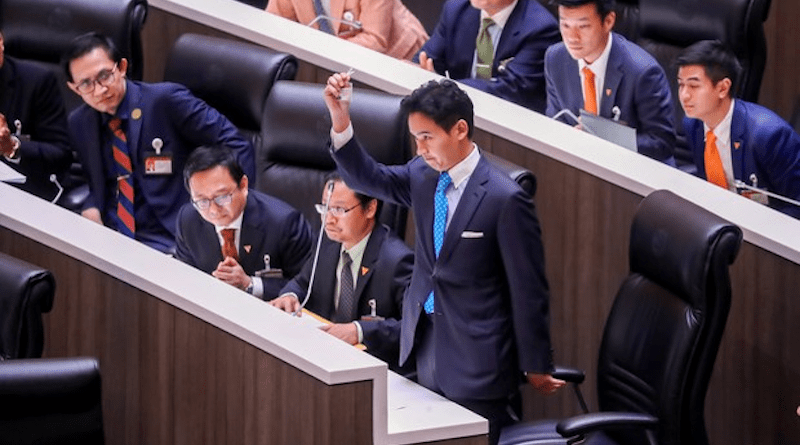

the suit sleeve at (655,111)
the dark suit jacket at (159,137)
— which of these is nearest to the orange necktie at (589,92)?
the suit sleeve at (655,111)

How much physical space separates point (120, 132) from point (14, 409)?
1671 mm

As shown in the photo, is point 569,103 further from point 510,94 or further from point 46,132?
point 46,132

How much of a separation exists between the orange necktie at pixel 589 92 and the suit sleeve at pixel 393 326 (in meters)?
0.78

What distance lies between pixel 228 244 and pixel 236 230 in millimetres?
35

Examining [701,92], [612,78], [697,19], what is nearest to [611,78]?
[612,78]

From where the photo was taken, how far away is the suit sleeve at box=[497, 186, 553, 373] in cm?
339

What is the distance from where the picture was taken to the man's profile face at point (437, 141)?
11.3 ft

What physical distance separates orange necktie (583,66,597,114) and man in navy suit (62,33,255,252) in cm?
78

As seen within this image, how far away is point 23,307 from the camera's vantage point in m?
3.19

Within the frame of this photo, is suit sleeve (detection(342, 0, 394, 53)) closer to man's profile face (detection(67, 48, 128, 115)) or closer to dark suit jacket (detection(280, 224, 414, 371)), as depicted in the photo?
man's profile face (detection(67, 48, 128, 115))

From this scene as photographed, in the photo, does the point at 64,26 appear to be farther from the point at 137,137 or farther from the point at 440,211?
the point at 440,211

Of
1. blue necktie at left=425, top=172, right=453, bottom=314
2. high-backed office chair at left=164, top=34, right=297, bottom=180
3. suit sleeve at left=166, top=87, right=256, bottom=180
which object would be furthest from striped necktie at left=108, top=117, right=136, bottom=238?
blue necktie at left=425, top=172, right=453, bottom=314

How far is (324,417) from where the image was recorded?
2.87 meters

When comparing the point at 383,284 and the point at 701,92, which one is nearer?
the point at 383,284
